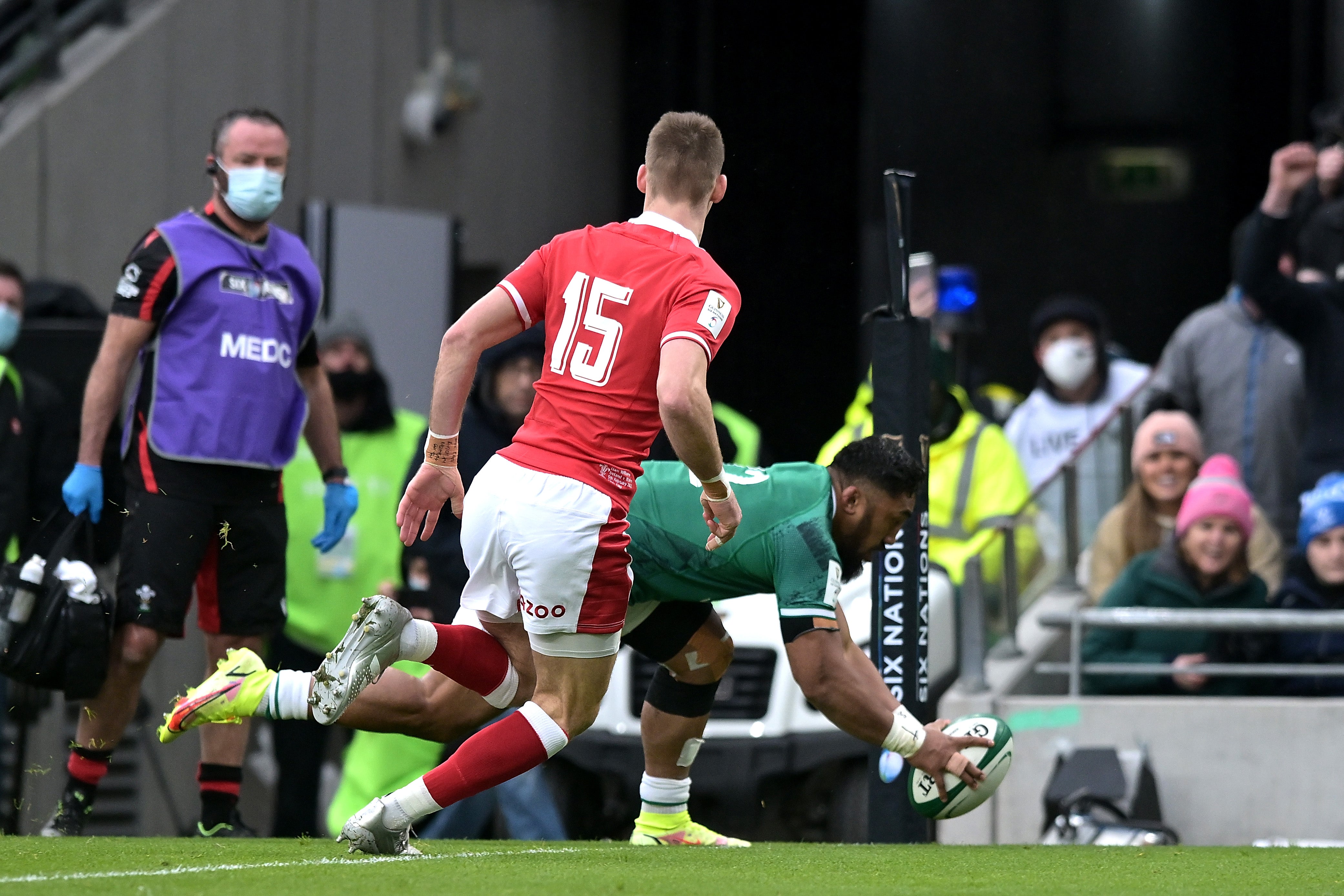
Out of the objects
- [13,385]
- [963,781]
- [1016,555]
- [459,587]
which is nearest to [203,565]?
[459,587]

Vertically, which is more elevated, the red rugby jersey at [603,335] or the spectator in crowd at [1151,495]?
the red rugby jersey at [603,335]

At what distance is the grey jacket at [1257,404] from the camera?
10.0 meters

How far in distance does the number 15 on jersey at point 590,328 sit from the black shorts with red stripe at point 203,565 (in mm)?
1828

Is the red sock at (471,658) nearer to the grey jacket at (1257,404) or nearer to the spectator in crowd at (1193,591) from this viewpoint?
the spectator in crowd at (1193,591)

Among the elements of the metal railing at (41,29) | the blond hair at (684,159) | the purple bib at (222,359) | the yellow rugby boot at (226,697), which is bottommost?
the yellow rugby boot at (226,697)

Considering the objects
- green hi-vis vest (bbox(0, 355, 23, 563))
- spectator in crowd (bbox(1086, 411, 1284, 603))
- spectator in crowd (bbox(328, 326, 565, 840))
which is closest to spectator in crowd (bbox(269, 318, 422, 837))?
spectator in crowd (bbox(328, 326, 565, 840))

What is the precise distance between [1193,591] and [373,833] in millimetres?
4830

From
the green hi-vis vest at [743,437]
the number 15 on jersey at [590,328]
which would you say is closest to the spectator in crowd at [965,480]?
the green hi-vis vest at [743,437]

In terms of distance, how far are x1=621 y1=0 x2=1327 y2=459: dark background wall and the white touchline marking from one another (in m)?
12.1

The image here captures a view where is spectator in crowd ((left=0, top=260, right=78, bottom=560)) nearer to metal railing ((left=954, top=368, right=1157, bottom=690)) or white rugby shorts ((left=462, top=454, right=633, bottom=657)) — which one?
white rugby shorts ((left=462, top=454, right=633, bottom=657))

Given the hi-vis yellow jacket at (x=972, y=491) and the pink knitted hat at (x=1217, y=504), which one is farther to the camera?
the hi-vis yellow jacket at (x=972, y=491)

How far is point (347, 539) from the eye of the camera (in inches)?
401

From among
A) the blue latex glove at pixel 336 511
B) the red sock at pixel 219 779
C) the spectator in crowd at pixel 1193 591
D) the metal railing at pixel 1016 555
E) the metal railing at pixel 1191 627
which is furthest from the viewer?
the metal railing at pixel 1016 555

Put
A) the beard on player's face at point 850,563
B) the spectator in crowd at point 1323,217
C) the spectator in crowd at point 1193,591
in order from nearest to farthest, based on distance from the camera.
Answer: the beard on player's face at point 850,563
the spectator in crowd at point 1193,591
the spectator in crowd at point 1323,217
